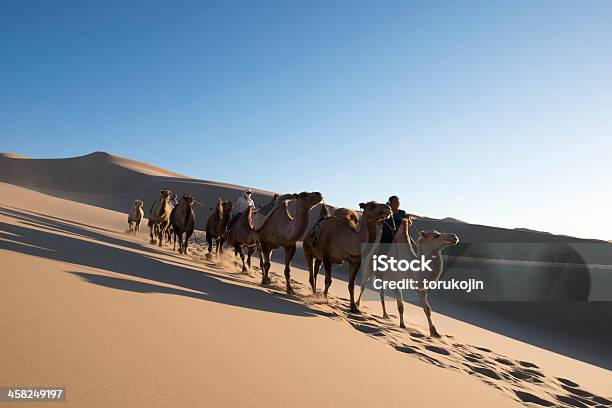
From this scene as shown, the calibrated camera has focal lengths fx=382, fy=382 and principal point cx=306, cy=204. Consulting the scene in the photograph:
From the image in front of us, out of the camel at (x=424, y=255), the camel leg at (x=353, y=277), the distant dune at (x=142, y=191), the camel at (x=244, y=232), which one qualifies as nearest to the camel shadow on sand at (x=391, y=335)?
the camel at (x=424, y=255)

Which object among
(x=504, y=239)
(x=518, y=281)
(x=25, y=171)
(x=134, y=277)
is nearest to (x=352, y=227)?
(x=134, y=277)

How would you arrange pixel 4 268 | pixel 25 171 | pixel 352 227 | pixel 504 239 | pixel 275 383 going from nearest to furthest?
pixel 275 383 < pixel 4 268 < pixel 352 227 < pixel 504 239 < pixel 25 171

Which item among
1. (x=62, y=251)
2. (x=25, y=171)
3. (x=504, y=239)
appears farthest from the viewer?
(x=25, y=171)

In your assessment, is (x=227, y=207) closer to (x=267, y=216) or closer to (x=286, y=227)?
(x=267, y=216)

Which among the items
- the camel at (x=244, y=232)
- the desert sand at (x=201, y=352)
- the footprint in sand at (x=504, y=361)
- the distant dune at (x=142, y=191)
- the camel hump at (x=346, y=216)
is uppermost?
the distant dune at (x=142, y=191)

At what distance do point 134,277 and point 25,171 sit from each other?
3282 inches

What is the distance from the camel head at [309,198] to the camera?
792cm

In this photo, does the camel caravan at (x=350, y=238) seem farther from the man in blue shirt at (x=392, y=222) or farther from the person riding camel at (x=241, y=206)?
the person riding camel at (x=241, y=206)

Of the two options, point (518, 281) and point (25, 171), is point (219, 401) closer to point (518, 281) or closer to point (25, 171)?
point (518, 281)

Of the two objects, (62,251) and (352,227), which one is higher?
(352,227)

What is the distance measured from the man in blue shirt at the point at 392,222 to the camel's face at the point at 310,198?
1.47m

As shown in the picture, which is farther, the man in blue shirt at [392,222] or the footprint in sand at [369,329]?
the man in blue shirt at [392,222]

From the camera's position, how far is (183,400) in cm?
209

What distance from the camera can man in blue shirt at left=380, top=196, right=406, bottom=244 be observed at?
26.4 feet
